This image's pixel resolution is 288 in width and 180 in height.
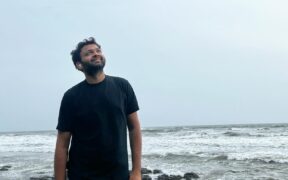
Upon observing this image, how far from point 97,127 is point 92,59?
1.60ft

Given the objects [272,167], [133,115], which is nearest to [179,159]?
[272,167]

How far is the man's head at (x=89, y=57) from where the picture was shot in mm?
3363

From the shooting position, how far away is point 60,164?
136 inches

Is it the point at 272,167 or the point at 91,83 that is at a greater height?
the point at 91,83

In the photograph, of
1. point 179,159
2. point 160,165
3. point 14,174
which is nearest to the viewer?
point 14,174

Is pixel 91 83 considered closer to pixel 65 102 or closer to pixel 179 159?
pixel 65 102

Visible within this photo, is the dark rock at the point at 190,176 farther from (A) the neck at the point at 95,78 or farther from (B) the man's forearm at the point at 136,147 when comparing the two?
(A) the neck at the point at 95,78

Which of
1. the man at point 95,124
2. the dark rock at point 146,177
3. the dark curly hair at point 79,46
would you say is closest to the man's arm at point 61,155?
the man at point 95,124

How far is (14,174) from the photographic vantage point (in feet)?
57.7

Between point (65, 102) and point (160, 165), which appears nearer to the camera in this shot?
point (65, 102)

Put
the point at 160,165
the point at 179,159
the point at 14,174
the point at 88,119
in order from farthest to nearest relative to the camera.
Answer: the point at 179,159 < the point at 160,165 < the point at 14,174 < the point at 88,119

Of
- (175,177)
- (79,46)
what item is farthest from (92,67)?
(175,177)

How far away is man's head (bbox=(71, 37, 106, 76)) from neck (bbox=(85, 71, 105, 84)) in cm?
3

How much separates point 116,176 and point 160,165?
16.6m
